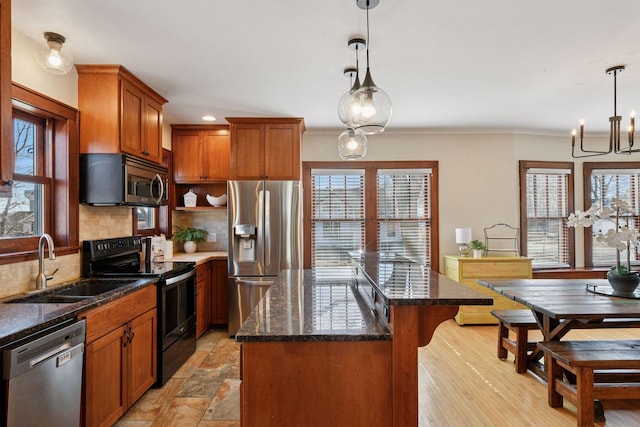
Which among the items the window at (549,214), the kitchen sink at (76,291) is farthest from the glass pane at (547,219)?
the kitchen sink at (76,291)

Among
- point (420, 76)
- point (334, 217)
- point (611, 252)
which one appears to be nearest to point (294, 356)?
point (420, 76)

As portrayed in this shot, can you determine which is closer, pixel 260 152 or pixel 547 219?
pixel 260 152

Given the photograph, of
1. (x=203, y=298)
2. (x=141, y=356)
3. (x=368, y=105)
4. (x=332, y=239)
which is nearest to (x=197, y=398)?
(x=141, y=356)

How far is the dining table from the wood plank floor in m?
0.41

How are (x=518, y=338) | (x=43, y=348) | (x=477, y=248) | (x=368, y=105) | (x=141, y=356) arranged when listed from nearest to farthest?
(x=43, y=348), (x=368, y=105), (x=141, y=356), (x=518, y=338), (x=477, y=248)

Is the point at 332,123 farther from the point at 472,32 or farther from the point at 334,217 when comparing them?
the point at 472,32

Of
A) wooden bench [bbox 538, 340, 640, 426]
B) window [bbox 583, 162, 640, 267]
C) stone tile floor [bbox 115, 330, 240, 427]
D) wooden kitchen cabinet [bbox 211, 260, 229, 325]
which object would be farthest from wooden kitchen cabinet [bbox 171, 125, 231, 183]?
window [bbox 583, 162, 640, 267]

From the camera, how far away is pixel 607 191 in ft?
16.6

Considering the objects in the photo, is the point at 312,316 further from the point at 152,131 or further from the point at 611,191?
the point at 611,191

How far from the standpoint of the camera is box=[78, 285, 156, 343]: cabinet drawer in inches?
76.4

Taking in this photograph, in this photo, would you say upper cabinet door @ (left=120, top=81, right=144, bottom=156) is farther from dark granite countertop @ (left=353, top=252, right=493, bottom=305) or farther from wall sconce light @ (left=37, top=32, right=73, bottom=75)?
dark granite countertop @ (left=353, top=252, right=493, bottom=305)

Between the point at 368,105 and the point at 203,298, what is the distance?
10.3ft

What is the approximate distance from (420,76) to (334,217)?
239 cm

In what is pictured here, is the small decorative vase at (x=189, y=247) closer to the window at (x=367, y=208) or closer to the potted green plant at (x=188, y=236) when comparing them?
the potted green plant at (x=188, y=236)
